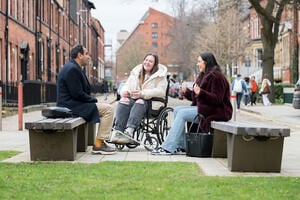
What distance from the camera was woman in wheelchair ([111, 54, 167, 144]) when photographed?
436 inches

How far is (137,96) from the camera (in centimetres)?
1114

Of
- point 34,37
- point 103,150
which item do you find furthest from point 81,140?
point 34,37

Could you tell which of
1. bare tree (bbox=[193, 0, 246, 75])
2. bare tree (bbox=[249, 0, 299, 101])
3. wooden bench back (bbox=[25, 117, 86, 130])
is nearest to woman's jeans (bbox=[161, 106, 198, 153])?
wooden bench back (bbox=[25, 117, 86, 130])

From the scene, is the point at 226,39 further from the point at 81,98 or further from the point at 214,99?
the point at 214,99

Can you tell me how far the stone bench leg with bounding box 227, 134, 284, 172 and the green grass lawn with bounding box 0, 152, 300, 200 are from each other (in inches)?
21.5

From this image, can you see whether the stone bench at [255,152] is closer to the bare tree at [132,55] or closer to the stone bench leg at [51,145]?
the stone bench leg at [51,145]

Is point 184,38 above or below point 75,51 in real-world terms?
above

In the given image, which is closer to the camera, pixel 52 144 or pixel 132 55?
pixel 52 144

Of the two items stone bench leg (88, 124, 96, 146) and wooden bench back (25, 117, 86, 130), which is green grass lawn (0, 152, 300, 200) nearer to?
wooden bench back (25, 117, 86, 130)

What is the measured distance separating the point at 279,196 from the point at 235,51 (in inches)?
2425

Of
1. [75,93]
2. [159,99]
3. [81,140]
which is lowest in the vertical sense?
[81,140]

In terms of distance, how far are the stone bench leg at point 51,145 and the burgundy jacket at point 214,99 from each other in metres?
Result: 2.02

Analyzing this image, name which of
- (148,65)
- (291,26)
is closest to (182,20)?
(291,26)

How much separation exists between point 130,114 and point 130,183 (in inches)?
151
